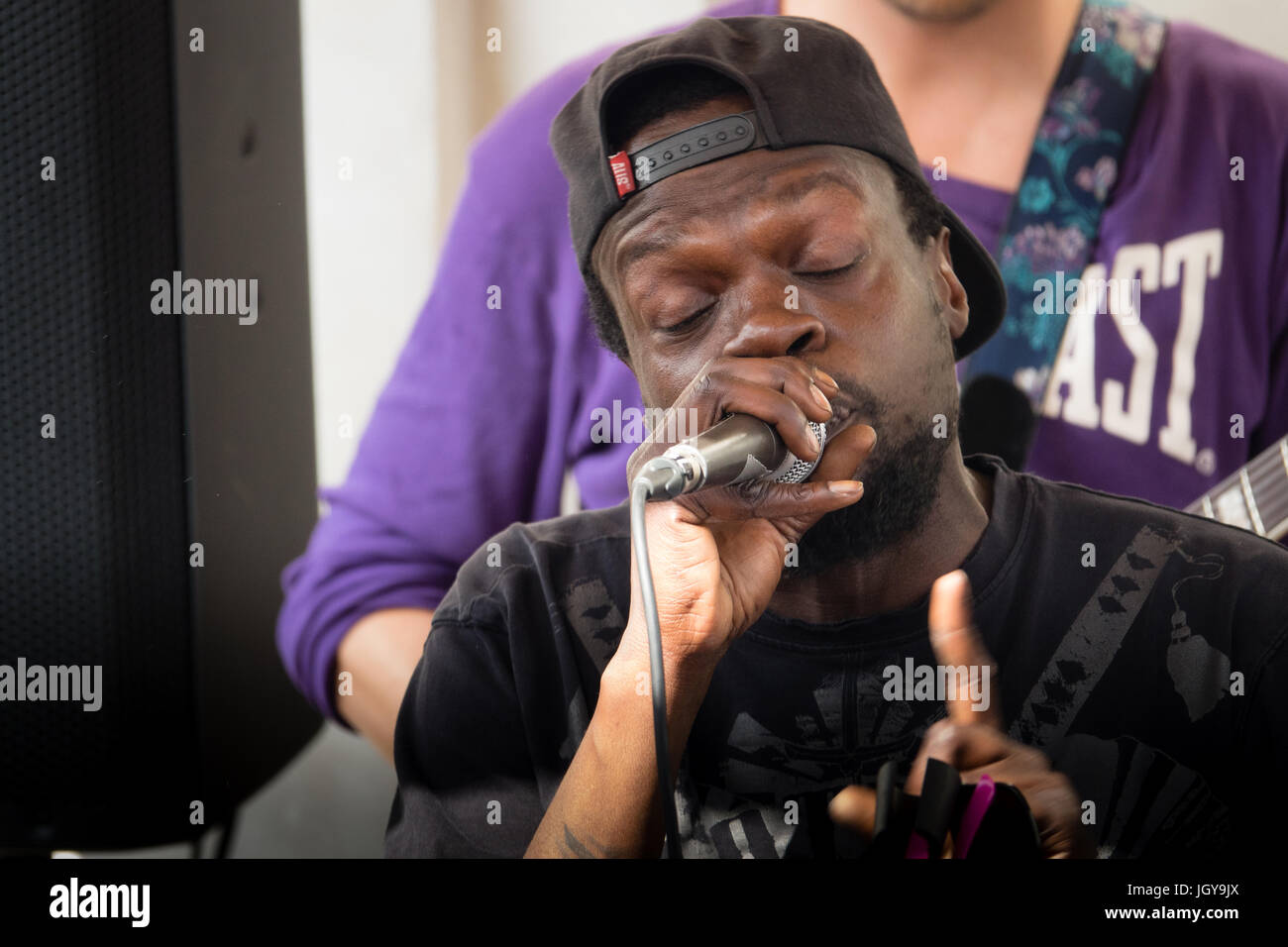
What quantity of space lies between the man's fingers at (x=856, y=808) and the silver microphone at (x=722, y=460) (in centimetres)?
32

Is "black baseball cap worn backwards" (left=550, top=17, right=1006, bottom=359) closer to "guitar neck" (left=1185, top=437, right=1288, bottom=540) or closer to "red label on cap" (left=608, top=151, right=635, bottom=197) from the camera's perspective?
"red label on cap" (left=608, top=151, right=635, bottom=197)

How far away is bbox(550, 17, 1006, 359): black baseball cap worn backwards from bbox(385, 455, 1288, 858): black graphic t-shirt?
8.7 inches

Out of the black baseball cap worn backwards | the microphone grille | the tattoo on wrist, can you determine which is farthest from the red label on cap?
the tattoo on wrist

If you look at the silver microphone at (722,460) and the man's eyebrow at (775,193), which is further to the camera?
the man's eyebrow at (775,193)

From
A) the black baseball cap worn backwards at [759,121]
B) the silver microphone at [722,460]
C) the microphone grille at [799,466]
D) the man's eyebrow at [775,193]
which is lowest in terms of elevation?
the microphone grille at [799,466]

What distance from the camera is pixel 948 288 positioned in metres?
1.11

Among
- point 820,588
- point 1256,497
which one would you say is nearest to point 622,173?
point 820,588

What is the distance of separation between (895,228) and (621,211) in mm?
238

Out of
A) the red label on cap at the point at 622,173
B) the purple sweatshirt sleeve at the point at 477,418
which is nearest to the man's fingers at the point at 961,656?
the purple sweatshirt sleeve at the point at 477,418

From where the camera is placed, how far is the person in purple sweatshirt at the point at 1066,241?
1123mm

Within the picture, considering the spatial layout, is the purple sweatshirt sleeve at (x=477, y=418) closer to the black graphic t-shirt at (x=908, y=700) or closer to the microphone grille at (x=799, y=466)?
the black graphic t-shirt at (x=908, y=700)
